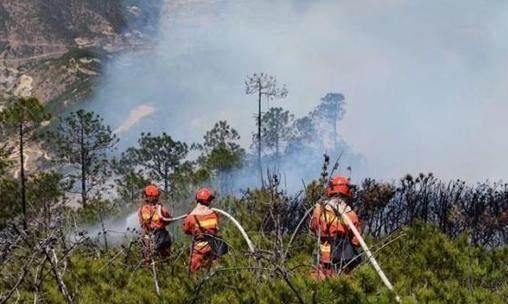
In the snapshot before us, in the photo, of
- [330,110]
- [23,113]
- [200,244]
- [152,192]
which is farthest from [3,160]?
[330,110]

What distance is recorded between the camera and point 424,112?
85562 millimetres

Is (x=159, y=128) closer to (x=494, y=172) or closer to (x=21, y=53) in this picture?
(x=21, y=53)

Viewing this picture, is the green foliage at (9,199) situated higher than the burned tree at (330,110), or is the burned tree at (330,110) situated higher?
the green foliage at (9,199)

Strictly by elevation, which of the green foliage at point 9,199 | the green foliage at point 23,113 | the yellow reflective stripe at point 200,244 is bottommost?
the green foliage at point 9,199

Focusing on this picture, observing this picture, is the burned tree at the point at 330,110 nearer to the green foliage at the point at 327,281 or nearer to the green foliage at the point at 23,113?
the green foliage at the point at 23,113

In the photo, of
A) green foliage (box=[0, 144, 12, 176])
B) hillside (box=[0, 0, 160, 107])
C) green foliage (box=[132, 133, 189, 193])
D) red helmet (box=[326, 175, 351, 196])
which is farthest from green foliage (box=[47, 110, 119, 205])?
hillside (box=[0, 0, 160, 107])

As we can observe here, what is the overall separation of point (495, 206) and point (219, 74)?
102249 mm

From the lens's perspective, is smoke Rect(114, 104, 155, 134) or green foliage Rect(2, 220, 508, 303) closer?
green foliage Rect(2, 220, 508, 303)

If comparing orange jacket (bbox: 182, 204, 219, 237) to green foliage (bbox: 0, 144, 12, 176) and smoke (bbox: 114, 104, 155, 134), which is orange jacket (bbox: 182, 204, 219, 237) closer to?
green foliage (bbox: 0, 144, 12, 176)

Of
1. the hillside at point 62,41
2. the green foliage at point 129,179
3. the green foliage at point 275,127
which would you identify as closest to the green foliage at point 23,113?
the green foliage at point 129,179

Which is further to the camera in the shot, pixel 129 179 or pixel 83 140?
pixel 83 140

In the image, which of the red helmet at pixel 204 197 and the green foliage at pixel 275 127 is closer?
the red helmet at pixel 204 197

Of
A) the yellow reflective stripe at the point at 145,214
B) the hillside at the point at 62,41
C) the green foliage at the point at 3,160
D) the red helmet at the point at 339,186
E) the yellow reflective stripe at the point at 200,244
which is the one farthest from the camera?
the hillside at the point at 62,41

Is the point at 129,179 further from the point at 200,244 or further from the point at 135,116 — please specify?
the point at 135,116
